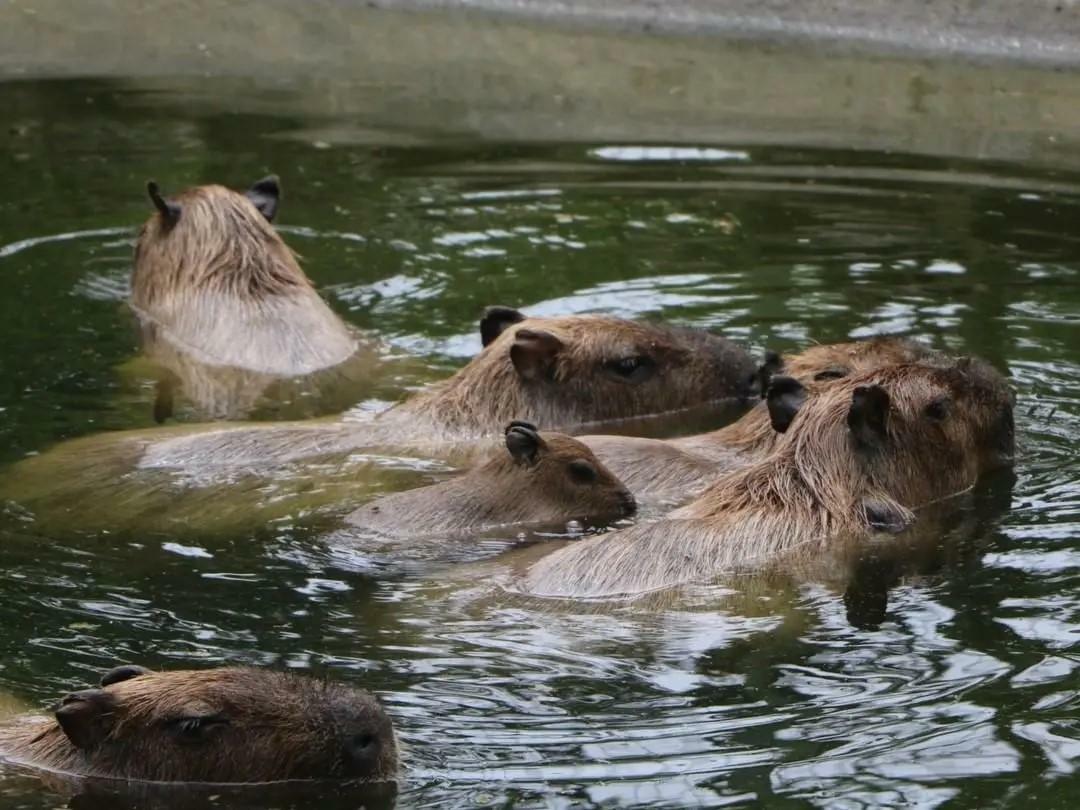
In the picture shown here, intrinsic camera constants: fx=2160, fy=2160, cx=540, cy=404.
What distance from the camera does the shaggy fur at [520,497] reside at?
9.09 metres

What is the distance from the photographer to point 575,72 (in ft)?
59.4

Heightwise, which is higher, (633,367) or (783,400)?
(783,400)

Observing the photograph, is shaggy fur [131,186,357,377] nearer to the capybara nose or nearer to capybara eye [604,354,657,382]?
capybara eye [604,354,657,382]

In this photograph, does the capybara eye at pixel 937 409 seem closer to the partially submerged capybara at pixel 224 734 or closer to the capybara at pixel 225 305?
the partially submerged capybara at pixel 224 734

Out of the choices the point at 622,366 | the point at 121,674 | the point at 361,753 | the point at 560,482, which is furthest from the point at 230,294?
the point at 361,753

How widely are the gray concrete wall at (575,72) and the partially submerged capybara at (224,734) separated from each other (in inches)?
404

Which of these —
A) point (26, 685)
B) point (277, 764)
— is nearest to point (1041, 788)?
point (277, 764)

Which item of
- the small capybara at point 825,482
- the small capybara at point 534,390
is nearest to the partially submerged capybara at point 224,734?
the small capybara at point 825,482

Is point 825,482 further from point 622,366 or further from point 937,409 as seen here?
point 622,366

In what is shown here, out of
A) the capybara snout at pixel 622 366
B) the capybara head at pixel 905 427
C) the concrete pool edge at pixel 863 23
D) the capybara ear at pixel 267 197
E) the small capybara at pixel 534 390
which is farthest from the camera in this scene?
the concrete pool edge at pixel 863 23

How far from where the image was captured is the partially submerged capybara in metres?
6.40

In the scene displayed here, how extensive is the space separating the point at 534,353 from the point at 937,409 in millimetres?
2414

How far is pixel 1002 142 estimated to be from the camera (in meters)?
15.9

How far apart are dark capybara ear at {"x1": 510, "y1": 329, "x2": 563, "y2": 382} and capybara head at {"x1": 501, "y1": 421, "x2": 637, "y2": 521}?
61.1 inches
